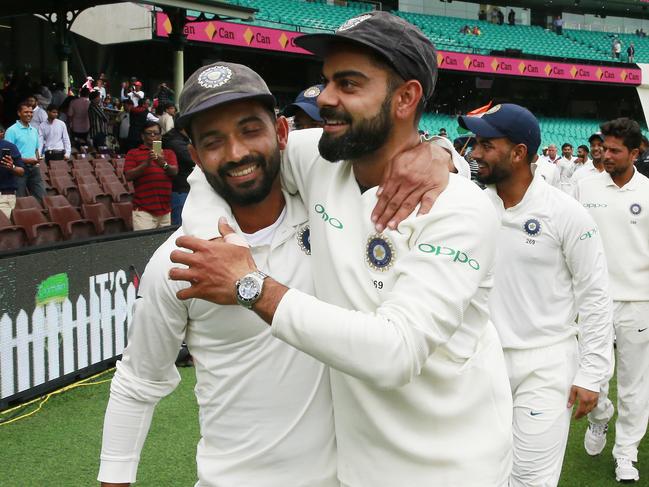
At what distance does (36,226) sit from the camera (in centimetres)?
884

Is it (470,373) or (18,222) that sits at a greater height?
(470,373)

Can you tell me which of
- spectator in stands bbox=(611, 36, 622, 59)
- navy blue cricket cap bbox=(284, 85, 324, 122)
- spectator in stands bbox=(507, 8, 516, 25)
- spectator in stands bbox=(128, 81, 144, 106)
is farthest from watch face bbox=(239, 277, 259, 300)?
spectator in stands bbox=(507, 8, 516, 25)

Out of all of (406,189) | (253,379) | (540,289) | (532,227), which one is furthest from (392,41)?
(540,289)

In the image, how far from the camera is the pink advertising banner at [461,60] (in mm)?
23906

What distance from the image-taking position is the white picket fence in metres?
5.99

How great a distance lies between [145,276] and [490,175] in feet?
7.05

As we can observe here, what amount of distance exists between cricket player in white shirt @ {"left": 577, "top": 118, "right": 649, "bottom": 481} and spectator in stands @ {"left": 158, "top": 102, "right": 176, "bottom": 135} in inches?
365

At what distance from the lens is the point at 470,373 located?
85.6 inches

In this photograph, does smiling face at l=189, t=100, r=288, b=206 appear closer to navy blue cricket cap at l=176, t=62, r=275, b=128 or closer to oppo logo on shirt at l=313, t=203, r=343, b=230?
navy blue cricket cap at l=176, t=62, r=275, b=128

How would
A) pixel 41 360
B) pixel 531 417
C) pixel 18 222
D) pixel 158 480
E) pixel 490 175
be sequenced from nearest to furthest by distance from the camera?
pixel 531 417 < pixel 490 175 < pixel 158 480 < pixel 41 360 < pixel 18 222

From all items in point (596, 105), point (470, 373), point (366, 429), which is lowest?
point (596, 105)

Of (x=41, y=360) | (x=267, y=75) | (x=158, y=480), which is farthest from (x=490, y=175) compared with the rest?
(x=267, y=75)

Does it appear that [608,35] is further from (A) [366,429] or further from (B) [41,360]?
(A) [366,429]

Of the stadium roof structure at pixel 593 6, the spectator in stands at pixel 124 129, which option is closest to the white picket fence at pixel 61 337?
the spectator in stands at pixel 124 129
